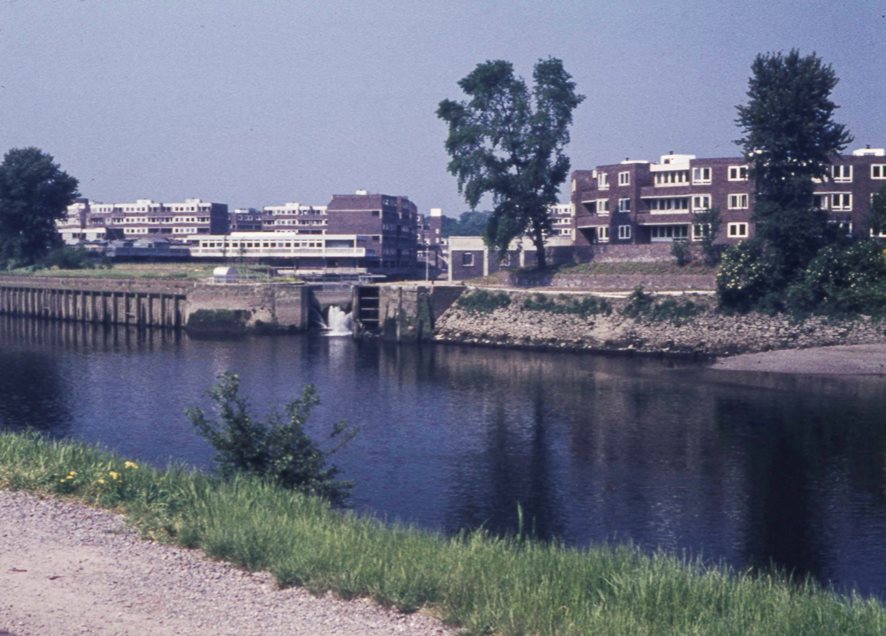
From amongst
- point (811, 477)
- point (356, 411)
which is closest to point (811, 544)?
point (811, 477)

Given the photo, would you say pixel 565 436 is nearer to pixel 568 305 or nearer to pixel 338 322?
pixel 568 305

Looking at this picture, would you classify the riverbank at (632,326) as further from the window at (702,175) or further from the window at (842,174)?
the window at (842,174)

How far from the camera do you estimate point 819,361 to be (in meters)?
57.9

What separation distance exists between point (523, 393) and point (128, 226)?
436 feet

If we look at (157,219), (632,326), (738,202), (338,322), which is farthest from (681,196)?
(157,219)

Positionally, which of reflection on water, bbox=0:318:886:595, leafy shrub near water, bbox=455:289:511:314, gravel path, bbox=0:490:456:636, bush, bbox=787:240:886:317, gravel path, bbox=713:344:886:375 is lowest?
reflection on water, bbox=0:318:886:595

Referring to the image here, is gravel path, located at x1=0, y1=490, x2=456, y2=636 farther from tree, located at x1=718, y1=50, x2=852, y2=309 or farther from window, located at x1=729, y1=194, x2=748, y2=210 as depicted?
window, located at x1=729, y1=194, x2=748, y2=210

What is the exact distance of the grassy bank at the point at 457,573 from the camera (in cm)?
1141

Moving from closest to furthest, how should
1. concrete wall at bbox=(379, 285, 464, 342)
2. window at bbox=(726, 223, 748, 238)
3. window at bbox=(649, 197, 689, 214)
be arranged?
concrete wall at bbox=(379, 285, 464, 342) → window at bbox=(726, 223, 748, 238) → window at bbox=(649, 197, 689, 214)

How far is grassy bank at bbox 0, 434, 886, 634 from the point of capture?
1141cm

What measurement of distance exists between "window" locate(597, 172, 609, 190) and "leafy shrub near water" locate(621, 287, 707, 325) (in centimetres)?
2007

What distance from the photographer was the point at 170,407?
43.2m

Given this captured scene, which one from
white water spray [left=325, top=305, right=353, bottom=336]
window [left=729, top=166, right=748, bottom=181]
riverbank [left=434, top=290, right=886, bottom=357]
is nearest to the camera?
riverbank [left=434, top=290, right=886, bottom=357]

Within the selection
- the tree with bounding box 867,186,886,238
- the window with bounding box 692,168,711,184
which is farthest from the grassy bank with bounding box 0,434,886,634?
the window with bounding box 692,168,711,184
